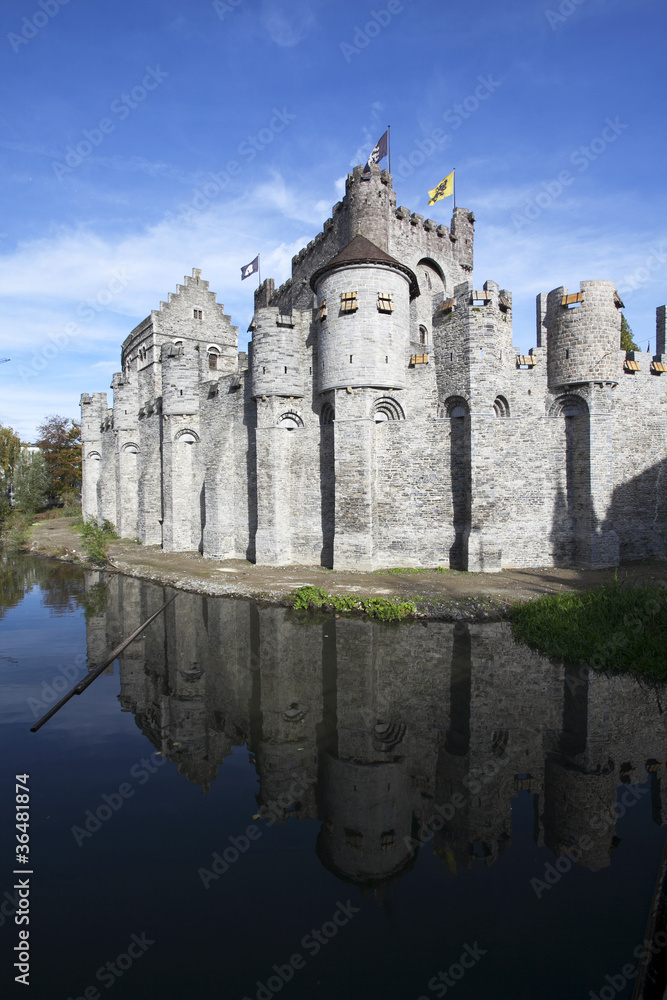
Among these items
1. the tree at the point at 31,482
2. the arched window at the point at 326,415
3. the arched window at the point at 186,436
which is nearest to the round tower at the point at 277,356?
the arched window at the point at 326,415

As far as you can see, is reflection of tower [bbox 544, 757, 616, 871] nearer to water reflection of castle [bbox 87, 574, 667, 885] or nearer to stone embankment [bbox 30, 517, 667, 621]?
water reflection of castle [bbox 87, 574, 667, 885]

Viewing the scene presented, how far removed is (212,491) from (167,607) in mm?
6946

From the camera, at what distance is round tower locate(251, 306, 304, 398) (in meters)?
18.4

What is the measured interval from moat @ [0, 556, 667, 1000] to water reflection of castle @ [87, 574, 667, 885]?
3cm

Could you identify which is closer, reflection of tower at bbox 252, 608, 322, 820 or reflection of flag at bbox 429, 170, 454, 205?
reflection of tower at bbox 252, 608, 322, 820

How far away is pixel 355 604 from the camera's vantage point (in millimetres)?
12844

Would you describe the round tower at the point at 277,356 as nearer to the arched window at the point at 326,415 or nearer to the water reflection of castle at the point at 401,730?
the arched window at the point at 326,415

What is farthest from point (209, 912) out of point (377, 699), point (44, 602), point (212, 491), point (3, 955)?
point (212, 491)

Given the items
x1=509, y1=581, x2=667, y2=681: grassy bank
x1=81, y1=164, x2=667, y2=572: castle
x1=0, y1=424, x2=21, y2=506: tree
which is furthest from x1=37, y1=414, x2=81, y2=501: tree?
x1=509, y1=581, x2=667, y2=681: grassy bank

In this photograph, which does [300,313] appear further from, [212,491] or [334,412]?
[212,491]

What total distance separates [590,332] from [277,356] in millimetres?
10514

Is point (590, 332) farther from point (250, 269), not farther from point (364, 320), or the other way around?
point (250, 269)

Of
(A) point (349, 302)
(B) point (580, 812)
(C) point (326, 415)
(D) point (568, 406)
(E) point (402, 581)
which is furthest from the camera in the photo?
(C) point (326, 415)

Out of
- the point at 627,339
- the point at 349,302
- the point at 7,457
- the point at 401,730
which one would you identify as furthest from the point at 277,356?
the point at 7,457
